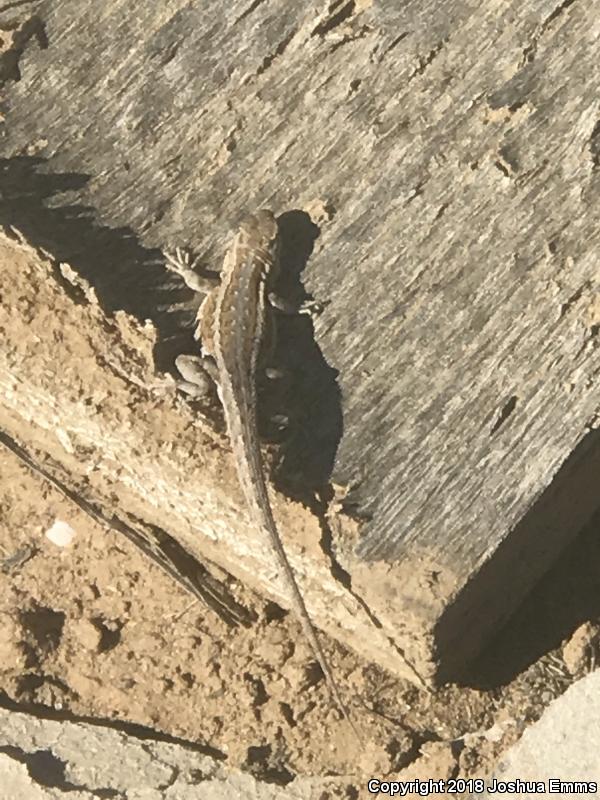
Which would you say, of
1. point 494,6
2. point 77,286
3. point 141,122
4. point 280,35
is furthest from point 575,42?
point 77,286

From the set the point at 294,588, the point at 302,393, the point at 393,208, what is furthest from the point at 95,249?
the point at 294,588

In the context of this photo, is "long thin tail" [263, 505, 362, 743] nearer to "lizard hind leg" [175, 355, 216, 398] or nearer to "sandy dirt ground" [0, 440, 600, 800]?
"sandy dirt ground" [0, 440, 600, 800]

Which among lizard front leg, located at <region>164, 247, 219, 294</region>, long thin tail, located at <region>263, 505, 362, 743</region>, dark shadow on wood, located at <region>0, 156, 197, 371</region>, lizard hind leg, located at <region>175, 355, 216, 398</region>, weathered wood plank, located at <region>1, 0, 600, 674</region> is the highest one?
weathered wood plank, located at <region>1, 0, 600, 674</region>

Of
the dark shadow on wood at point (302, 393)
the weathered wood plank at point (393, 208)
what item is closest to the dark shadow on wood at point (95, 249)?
the weathered wood plank at point (393, 208)

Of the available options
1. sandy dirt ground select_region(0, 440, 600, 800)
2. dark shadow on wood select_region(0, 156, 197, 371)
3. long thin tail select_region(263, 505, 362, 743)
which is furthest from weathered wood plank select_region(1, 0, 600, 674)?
sandy dirt ground select_region(0, 440, 600, 800)

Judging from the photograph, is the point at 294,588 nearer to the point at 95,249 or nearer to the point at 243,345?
the point at 243,345

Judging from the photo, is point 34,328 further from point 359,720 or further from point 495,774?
point 495,774
